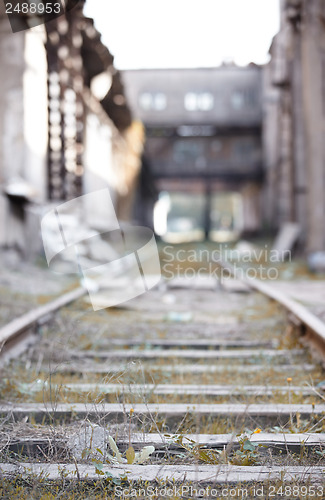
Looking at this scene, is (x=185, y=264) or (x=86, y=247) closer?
(x=86, y=247)

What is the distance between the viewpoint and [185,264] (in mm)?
12992

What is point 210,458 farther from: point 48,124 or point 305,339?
point 48,124

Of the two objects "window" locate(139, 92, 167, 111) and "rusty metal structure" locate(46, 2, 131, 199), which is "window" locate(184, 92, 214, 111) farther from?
"rusty metal structure" locate(46, 2, 131, 199)

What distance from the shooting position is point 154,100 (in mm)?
25594

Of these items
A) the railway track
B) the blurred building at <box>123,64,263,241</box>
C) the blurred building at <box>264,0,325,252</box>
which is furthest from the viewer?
the blurred building at <box>123,64,263,241</box>

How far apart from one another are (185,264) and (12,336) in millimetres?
9570

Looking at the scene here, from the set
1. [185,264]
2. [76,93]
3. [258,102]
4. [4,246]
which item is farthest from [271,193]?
[4,246]

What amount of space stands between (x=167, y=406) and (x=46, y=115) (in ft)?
32.1

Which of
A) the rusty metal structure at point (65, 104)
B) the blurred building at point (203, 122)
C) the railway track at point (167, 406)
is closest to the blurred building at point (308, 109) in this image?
the rusty metal structure at point (65, 104)

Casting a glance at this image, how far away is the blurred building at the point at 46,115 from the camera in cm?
930

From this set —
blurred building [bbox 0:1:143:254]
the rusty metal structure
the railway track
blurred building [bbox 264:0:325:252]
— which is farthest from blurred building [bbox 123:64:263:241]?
the railway track

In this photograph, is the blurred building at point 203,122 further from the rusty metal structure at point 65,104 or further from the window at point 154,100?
the rusty metal structure at point 65,104

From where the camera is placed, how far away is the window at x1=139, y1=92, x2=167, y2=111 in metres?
25.6

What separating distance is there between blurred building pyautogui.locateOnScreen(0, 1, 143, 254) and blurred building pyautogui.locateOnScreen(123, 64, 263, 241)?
993 cm
